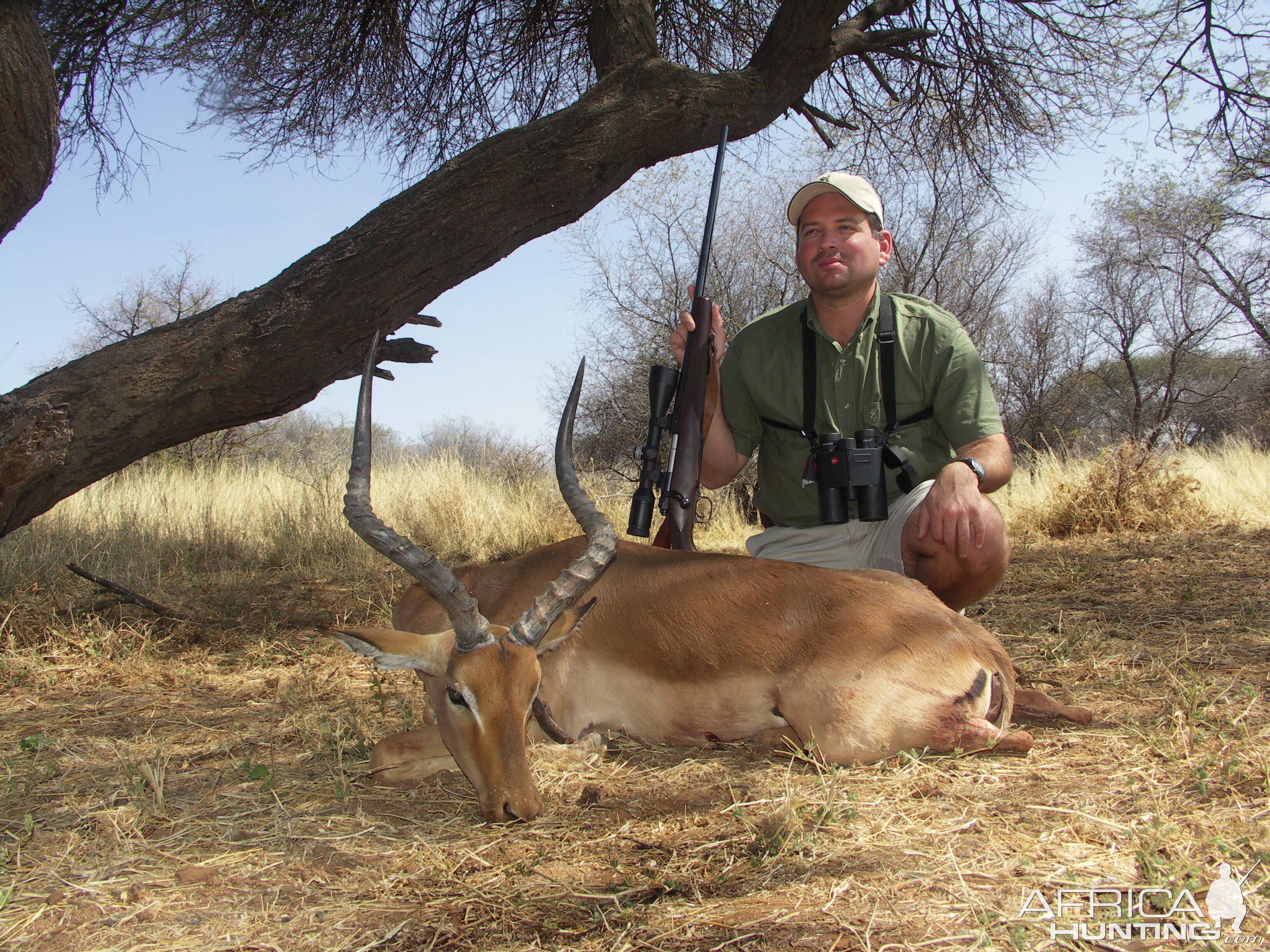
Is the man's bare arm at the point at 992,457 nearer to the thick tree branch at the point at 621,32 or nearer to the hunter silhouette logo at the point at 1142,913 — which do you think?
the hunter silhouette logo at the point at 1142,913

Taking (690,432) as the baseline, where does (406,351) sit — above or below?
above

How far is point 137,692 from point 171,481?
22.5 ft

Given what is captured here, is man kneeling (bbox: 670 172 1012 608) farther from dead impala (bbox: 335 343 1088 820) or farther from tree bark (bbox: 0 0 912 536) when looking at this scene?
tree bark (bbox: 0 0 912 536)

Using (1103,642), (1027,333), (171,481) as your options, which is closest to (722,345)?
(1103,642)

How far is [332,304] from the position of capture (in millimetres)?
4852

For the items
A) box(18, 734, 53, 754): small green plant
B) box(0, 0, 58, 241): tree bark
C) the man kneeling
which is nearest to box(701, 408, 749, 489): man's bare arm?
the man kneeling

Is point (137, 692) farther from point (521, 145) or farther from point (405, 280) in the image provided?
point (521, 145)

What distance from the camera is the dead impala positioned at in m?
3.03

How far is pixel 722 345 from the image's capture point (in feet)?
16.2

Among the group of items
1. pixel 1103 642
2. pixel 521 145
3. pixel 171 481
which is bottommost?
pixel 1103 642

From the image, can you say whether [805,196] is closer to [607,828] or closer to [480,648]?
[480,648]

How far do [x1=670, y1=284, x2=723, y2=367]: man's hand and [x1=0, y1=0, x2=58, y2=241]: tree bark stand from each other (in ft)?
10.4

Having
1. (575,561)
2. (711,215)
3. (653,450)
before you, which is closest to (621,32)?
(711,215)

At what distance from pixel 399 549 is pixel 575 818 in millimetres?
1075
